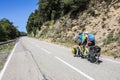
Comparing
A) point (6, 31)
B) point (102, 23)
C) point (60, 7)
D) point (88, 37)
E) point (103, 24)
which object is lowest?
point (6, 31)

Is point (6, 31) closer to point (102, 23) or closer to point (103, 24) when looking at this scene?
point (102, 23)

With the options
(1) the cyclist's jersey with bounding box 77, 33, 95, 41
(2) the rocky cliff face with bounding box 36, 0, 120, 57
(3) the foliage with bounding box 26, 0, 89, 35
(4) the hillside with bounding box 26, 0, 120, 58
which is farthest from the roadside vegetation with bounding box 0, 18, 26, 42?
(1) the cyclist's jersey with bounding box 77, 33, 95, 41

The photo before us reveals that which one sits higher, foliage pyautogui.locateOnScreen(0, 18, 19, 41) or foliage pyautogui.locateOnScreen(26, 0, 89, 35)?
foliage pyautogui.locateOnScreen(26, 0, 89, 35)

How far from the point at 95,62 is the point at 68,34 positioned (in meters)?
22.6

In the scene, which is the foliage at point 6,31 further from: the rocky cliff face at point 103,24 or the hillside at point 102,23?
the rocky cliff face at point 103,24

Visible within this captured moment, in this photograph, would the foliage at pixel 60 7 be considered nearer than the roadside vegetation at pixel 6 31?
Yes

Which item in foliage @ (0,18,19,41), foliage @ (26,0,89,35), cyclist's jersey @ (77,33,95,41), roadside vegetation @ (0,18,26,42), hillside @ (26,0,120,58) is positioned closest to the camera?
cyclist's jersey @ (77,33,95,41)

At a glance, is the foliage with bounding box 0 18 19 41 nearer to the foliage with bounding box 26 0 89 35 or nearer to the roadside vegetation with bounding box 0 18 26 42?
the roadside vegetation with bounding box 0 18 26 42

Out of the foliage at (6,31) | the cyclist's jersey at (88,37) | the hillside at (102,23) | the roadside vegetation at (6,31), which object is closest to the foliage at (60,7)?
the hillside at (102,23)

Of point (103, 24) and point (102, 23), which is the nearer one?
point (103, 24)

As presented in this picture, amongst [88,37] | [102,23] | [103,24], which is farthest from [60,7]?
[88,37]

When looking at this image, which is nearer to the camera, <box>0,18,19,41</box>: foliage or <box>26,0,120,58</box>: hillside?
<box>26,0,120,58</box>: hillside

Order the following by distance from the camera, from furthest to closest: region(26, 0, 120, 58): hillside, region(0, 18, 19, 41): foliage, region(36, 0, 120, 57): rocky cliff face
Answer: region(0, 18, 19, 41): foliage, region(26, 0, 120, 58): hillside, region(36, 0, 120, 57): rocky cliff face

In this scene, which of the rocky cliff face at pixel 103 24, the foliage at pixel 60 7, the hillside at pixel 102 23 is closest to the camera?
the rocky cliff face at pixel 103 24
